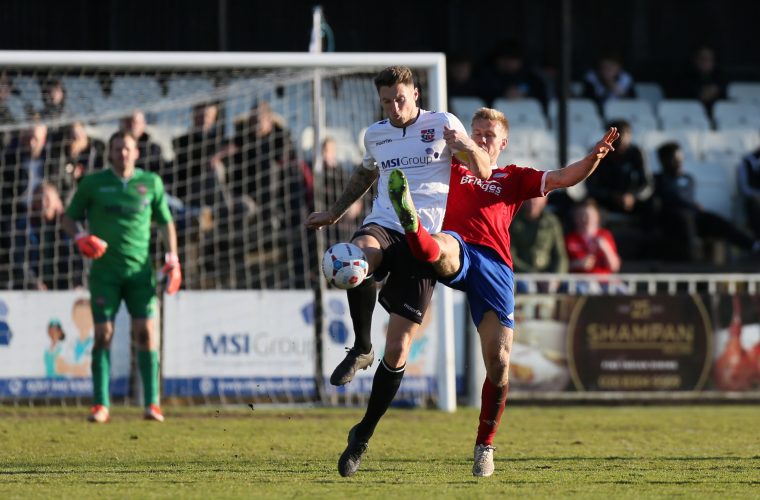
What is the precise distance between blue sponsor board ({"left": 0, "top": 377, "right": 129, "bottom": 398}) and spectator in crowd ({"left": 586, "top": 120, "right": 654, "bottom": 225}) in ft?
21.8

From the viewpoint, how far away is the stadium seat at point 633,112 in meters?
19.4

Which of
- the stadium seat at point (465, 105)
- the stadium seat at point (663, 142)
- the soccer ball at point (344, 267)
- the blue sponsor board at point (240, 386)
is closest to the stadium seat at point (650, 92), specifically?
the stadium seat at point (663, 142)

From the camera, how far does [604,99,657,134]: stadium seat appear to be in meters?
19.4

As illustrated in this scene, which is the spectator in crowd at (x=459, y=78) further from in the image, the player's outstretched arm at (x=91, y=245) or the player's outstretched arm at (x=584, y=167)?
the player's outstretched arm at (x=584, y=167)

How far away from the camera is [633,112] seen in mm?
19547

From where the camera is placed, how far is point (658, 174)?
17.1m

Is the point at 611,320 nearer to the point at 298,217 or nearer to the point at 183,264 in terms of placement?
the point at 298,217

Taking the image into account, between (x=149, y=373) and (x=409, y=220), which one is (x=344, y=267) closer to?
(x=409, y=220)

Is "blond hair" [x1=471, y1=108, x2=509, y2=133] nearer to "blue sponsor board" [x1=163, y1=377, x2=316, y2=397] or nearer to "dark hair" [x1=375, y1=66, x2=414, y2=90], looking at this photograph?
"dark hair" [x1=375, y1=66, x2=414, y2=90]

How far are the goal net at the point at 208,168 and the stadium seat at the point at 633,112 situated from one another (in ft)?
18.9

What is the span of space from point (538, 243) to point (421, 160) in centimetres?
674

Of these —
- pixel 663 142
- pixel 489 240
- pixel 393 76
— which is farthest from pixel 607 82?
pixel 393 76

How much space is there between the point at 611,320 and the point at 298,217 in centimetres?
334

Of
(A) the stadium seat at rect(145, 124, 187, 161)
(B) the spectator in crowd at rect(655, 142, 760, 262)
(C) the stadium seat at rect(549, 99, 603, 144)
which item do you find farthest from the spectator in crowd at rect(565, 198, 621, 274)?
(A) the stadium seat at rect(145, 124, 187, 161)
